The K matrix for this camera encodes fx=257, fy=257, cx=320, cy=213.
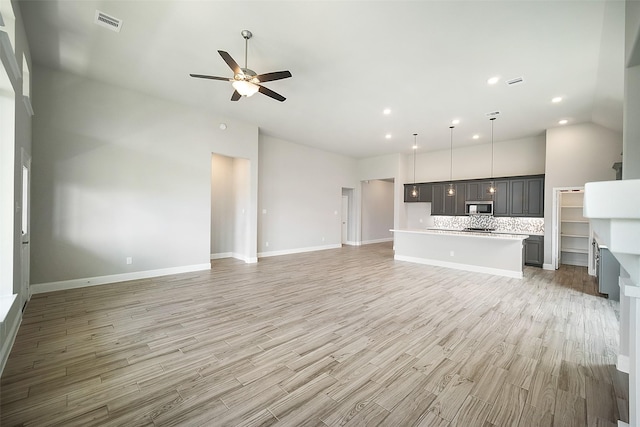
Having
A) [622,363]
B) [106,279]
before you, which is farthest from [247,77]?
[622,363]

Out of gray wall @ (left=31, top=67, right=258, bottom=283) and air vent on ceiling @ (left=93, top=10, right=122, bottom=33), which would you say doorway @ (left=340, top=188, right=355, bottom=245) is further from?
air vent on ceiling @ (left=93, top=10, right=122, bottom=33)

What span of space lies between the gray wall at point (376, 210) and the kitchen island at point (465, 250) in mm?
3287

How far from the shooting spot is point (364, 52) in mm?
3412

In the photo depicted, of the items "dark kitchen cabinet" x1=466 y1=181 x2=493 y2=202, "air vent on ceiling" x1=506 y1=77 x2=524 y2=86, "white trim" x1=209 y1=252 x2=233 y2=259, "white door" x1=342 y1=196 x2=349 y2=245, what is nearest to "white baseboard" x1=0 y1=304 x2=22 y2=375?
"white trim" x1=209 y1=252 x2=233 y2=259

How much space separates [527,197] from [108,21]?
9040mm

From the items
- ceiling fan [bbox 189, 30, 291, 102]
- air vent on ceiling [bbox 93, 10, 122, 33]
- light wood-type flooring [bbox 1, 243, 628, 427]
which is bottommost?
light wood-type flooring [bbox 1, 243, 628, 427]

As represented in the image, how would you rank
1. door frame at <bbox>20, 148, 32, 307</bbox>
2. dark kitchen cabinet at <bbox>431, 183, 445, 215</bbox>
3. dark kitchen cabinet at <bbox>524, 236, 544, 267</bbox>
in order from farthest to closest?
dark kitchen cabinet at <bbox>431, 183, 445, 215</bbox> < dark kitchen cabinet at <bbox>524, 236, 544, 267</bbox> < door frame at <bbox>20, 148, 32, 307</bbox>

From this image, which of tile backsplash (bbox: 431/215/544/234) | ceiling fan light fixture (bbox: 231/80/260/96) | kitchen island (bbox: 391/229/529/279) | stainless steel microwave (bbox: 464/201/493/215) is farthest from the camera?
stainless steel microwave (bbox: 464/201/493/215)

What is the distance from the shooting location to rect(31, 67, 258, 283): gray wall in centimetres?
406

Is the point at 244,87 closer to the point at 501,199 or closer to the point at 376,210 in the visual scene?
the point at 501,199

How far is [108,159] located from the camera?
4.57 meters

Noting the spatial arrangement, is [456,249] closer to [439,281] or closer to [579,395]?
[439,281]

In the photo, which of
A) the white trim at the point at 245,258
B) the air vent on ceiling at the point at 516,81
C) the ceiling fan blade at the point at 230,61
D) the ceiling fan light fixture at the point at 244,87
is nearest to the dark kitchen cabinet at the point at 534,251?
the air vent on ceiling at the point at 516,81

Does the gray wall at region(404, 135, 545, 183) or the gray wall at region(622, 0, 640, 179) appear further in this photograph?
the gray wall at region(404, 135, 545, 183)
